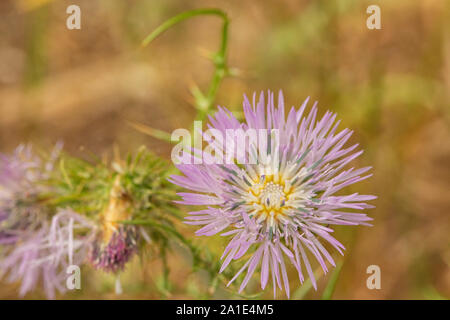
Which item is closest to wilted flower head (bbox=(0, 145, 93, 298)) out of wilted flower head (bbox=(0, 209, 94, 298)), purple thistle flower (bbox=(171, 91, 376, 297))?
wilted flower head (bbox=(0, 209, 94, 298))

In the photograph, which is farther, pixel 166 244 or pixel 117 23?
pixel 117 23

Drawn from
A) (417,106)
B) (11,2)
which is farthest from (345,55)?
(11,2)

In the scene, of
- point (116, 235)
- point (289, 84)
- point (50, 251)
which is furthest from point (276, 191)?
point (289, 84)

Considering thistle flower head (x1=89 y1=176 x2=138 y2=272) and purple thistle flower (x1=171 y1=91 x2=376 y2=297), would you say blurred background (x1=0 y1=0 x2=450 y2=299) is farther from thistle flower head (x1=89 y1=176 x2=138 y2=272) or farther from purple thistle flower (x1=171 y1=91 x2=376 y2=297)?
purple thistle flower (x1=171 y1=91 x2=376 y2=297)

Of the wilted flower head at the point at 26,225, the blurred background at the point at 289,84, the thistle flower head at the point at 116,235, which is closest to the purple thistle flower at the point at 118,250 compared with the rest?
the thistle flower head at the point at 116,235

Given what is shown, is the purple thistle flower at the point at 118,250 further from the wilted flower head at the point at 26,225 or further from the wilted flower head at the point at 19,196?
the wilted flower head at the point at 19,196

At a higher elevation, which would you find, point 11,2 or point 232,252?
point 11,2
